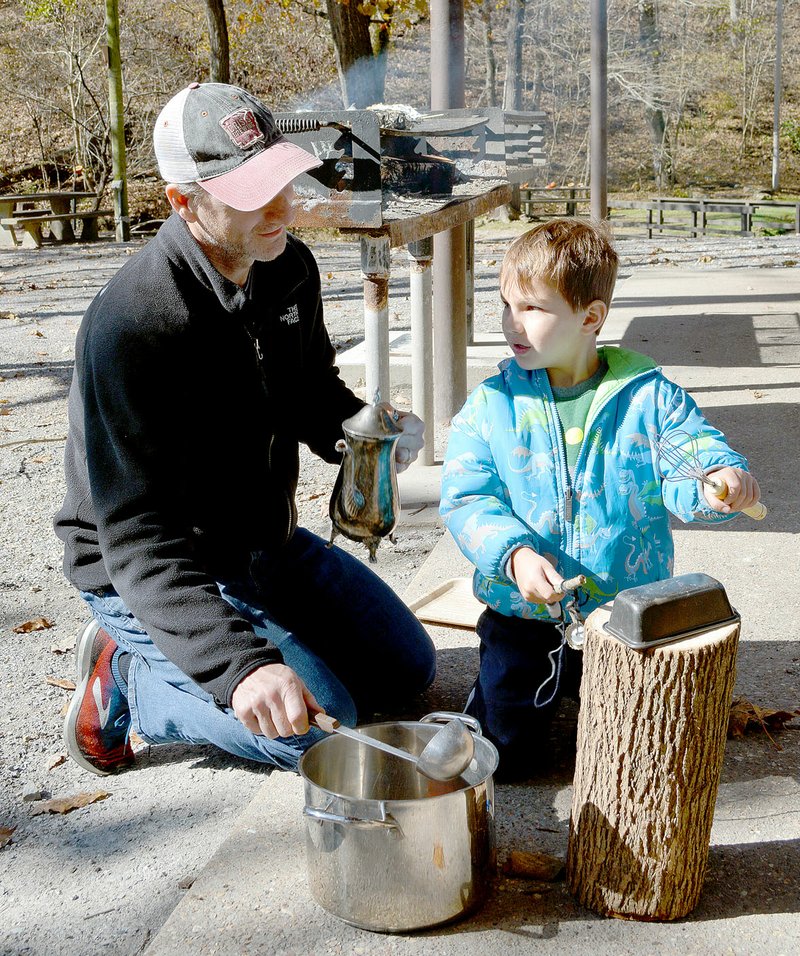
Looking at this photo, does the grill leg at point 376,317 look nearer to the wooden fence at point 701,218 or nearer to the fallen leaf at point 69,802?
the fallen leaf at point 69,802

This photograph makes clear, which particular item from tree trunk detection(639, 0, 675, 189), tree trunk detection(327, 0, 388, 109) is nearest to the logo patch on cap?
tree trunk detection(327, 0, 388, 109)

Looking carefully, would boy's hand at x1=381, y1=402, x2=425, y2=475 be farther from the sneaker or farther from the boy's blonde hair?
the sneaker

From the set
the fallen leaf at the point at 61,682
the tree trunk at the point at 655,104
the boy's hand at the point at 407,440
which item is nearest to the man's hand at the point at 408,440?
the boy's hand at the point at 407,440

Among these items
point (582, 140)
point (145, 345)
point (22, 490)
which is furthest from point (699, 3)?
point (145, 345)

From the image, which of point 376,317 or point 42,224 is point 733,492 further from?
point 42,224

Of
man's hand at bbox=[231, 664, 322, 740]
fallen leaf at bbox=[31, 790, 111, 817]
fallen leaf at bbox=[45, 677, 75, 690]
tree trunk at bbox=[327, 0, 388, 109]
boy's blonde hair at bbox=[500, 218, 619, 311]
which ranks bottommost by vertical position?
fallen leaf at bbox=[45, 677, 75, 690]

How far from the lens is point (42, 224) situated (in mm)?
17109

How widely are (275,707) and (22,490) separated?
3891 millimetres

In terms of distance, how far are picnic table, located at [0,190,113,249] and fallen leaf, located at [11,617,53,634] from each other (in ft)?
45.5

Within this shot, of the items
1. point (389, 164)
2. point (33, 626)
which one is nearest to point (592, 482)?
point (33, 626)

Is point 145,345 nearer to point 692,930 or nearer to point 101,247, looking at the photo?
point 692,930

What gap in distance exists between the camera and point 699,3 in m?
33.8

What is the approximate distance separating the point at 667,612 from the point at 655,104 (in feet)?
105

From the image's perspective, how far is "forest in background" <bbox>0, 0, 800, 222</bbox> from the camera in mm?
22781
